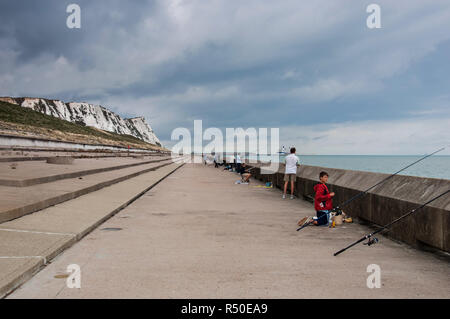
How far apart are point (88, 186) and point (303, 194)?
8.00 meters

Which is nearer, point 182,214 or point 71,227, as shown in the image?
point 71,227

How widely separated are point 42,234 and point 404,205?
6.52 metres

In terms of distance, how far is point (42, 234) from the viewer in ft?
21.9

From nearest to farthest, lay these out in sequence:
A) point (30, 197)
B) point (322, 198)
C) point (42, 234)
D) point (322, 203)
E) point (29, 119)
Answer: point (42, 234) < point (322, 198) < point (322, 203) < point (30, 197) < point (29, 119)

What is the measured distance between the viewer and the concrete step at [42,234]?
15.7ft

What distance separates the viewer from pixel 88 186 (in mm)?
13195

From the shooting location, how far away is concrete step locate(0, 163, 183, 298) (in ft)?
15.7

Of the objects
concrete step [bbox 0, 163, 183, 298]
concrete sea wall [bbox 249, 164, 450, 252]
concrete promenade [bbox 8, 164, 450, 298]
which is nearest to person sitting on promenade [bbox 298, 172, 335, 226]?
concrete promenade [bbox 8, 164, 450, 298]

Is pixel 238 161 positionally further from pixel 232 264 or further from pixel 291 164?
pixel 232 264

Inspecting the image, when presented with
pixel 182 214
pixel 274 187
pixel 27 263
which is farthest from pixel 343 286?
pixel 274 187

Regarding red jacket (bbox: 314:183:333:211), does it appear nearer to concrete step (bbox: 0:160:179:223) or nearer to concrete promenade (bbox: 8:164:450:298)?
concrete promenade (bbox: 8:164:450:298)

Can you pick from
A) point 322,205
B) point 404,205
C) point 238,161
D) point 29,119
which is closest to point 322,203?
point 322,205

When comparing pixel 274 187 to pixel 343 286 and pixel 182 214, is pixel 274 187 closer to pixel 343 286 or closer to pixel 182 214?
pixel 182 214
